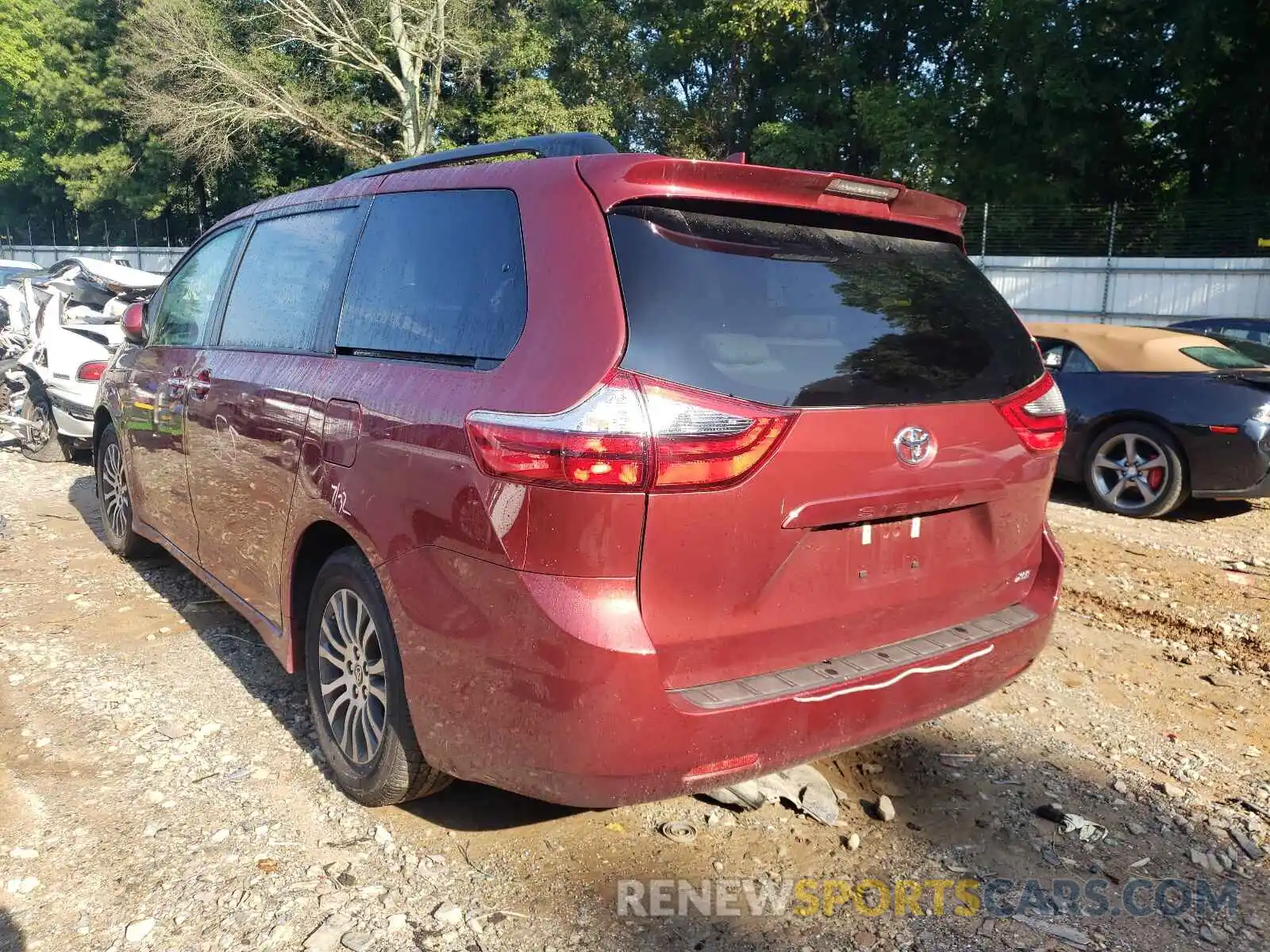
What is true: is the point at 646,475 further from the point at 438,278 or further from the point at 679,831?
the point at 679,831

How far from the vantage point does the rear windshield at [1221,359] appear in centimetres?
688

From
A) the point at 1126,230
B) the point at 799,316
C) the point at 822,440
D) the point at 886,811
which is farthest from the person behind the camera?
the point at 1126,230

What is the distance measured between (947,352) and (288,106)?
30232 millimetres

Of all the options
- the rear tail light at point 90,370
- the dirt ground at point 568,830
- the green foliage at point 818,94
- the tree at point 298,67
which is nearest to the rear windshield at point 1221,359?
the dirt ground at point 568,830

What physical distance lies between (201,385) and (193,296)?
0.80m

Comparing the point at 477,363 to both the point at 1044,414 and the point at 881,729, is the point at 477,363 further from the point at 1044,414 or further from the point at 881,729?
the point at 1044,414

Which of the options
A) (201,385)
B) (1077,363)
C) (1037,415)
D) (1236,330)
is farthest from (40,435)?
(1236,330)

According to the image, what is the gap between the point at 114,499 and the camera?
5.56 m

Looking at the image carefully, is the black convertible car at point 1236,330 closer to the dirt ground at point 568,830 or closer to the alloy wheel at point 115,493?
the dirt ground at point 568,830

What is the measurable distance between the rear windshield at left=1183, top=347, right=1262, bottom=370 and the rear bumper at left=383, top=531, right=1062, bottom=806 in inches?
221

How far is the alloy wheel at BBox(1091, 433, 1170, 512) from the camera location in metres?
6.98

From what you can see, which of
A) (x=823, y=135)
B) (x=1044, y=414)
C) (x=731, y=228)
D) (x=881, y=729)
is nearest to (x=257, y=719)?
(x=881, y=729)

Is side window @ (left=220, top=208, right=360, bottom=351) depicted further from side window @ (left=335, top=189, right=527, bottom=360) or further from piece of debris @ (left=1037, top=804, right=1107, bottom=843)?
piece of debris @ (left=1037, top=804, right=1107, bottom=843)

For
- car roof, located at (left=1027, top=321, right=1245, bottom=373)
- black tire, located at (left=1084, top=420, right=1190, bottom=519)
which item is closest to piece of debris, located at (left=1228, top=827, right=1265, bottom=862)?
black tire, located at (left=1084, top=420, right=1190, bottom=519)
